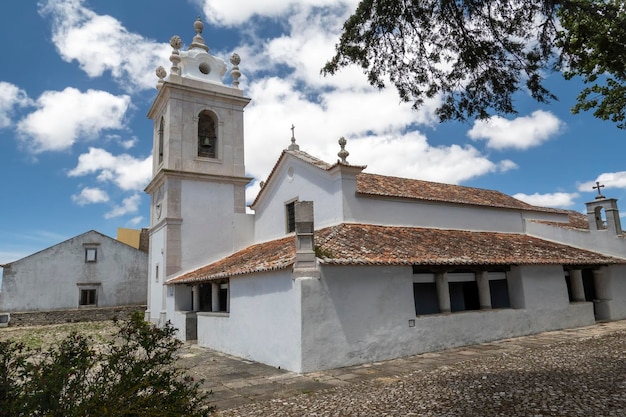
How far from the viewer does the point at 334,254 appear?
10367 mm

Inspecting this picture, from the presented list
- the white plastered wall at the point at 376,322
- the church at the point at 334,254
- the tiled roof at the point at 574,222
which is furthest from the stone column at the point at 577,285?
the white plastered wall at the point at 376,322

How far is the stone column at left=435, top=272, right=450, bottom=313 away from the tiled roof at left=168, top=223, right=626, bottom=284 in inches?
24.9

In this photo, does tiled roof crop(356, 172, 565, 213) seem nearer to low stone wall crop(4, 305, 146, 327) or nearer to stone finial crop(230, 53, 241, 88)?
stone finial crop(230, 53, 241, 88)

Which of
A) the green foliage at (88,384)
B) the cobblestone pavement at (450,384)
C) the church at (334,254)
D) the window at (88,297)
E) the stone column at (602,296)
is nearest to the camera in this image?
the green foliage at (88,384)

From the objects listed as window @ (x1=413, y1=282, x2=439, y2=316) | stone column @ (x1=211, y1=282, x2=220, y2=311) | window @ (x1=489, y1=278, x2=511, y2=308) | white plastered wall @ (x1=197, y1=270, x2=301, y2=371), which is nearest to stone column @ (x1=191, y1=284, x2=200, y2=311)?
stone column @ (x1=211, y1=282, x2=220, y2=311)

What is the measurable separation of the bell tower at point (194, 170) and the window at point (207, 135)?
4 cm

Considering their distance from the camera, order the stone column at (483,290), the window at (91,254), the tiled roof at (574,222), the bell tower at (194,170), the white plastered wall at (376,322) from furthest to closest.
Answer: the window at (91,254), the tiled roof at (574,222), the bell tower at (194,170), the stone column at (483,290), the white plastered wall at (376,322)

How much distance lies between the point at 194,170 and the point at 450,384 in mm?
14184

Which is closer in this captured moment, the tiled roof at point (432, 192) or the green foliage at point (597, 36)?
the green foliage at point (597, 36)

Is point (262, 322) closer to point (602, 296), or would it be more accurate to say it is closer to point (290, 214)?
point (290, 214)

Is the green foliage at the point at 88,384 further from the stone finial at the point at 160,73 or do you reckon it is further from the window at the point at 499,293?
the stone finial at the point at 160,73

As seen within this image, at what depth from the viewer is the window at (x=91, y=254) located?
27156mm

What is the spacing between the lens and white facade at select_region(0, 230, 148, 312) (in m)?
25.2

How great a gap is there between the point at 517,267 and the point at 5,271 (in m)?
27.5
